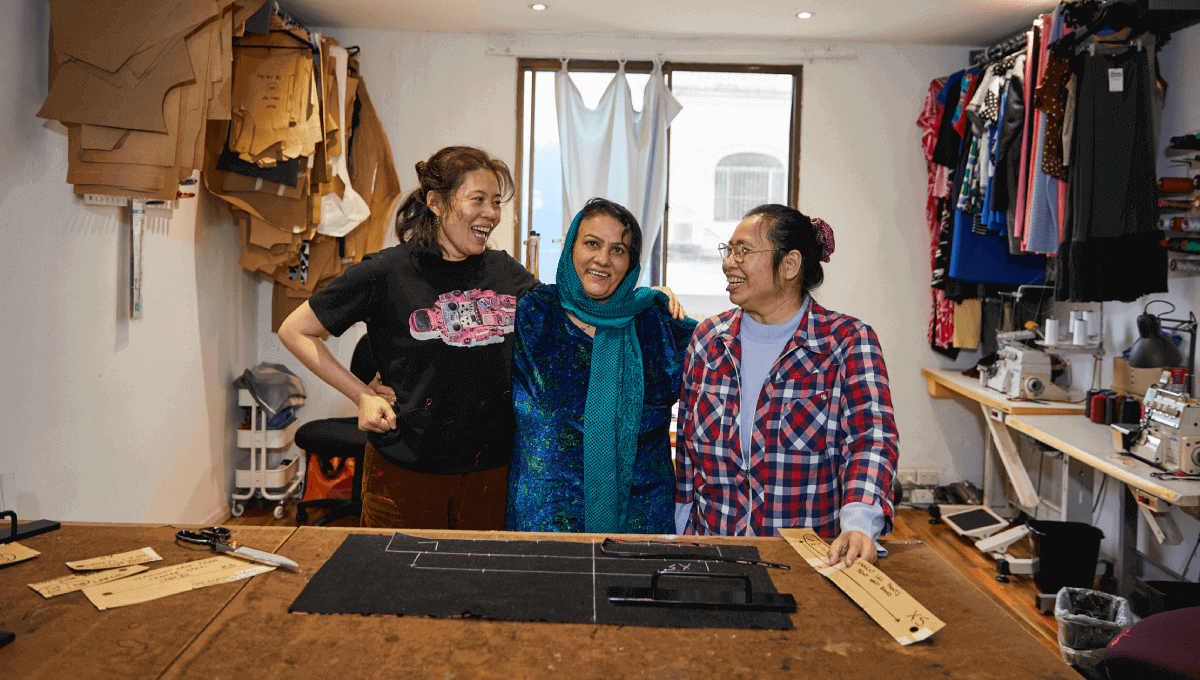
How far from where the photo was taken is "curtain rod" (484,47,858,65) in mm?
4809

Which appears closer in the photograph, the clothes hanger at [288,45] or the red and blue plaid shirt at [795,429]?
the red and blue plaid shirt at [795,429]

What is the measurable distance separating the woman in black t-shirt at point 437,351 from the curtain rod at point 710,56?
2.93m

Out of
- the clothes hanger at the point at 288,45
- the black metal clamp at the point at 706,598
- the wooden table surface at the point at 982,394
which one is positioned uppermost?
the clothes hanger at the point at 288,45

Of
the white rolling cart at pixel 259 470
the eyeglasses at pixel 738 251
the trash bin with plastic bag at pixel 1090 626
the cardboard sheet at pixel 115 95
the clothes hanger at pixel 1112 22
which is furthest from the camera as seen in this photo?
the white rolling cart at pixel 259 470

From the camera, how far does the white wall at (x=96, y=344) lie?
2438 mm

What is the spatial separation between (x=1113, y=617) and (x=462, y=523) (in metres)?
2.41

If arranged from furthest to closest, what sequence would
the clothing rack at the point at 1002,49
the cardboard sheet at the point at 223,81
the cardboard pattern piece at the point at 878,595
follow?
the clothing rack at the point at 1002,49 < the cardboard sheet at the point at 223,81 < the cardboard pattern piece at the point at 878,595

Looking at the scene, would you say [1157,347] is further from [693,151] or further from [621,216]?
[693,151]

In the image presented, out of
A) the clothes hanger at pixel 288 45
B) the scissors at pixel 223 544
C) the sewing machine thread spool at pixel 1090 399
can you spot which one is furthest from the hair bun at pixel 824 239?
the clothes hanger at pixel 288 45

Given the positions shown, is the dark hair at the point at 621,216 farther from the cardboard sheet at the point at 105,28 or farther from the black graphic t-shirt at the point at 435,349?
the cardboard sheet at the point at 105,28

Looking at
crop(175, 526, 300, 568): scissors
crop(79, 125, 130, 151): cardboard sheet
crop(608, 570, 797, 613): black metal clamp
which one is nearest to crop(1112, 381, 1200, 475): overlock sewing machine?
crop(608, 570, 797, 613): black metal clamp

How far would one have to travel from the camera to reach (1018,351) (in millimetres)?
3879

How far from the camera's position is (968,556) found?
4012 mm

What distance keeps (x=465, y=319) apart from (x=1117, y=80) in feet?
9.02
